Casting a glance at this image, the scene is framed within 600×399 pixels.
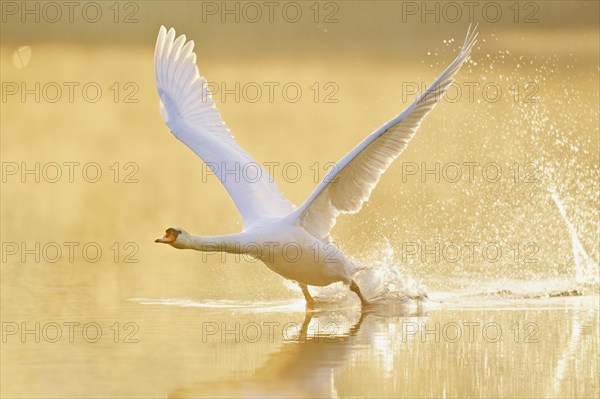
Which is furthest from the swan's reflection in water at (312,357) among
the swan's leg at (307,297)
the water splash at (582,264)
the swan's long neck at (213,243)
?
the water splash at (582,264)

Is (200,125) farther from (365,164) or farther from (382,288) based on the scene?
(382,288)

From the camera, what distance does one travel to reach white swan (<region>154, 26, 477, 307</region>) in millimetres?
12172

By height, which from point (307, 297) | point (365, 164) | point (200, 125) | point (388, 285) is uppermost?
point (200, 125)

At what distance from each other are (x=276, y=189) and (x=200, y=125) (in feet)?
→ 3.99

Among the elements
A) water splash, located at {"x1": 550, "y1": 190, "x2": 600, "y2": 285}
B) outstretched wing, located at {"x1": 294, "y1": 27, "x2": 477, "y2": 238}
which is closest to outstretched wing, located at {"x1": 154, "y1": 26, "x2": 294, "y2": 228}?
outstretched wing, located at {"x1": 294, "y1": 27, "x2": 477, "y2": 238}

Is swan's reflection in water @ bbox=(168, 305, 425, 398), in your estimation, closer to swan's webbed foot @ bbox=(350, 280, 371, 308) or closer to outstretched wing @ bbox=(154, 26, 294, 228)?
swan's webbed foot @ bbox=(350, 280, 371, 308)

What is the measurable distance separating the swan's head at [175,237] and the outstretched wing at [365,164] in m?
1.28

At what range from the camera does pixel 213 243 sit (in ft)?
40.0

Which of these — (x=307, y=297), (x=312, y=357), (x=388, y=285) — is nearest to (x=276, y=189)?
(x=307, y=297)

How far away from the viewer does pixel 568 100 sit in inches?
952

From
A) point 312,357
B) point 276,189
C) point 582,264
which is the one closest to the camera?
point 312,357

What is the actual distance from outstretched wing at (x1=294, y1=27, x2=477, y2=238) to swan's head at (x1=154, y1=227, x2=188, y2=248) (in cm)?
128

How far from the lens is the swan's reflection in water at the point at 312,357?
31.6 ft

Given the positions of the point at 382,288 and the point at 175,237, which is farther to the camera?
the point at 382,288
